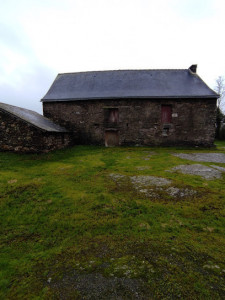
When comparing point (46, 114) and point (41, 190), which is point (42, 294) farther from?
point (46, 114)

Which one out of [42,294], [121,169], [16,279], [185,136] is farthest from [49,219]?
[185,136]

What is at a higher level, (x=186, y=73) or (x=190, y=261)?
(x=186, y=73)

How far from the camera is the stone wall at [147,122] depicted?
14961 millimetres

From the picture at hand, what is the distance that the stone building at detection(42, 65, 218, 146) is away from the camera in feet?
49.0

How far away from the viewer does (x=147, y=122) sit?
15.2m

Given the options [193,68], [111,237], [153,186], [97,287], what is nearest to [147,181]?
[153,186]

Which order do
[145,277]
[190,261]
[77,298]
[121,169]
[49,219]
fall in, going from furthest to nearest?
1. [121,169]
2. [49,219]
3. [190,261]
4. [145,277]
5. [77,298]

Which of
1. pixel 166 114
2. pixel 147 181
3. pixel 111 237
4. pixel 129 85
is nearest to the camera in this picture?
pixel 111 237

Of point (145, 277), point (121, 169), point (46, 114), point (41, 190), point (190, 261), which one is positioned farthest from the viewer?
point (46, 114)

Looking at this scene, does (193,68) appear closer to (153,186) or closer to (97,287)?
(153,186)

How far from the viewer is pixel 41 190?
5.46 m

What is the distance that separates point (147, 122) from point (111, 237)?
1300cm

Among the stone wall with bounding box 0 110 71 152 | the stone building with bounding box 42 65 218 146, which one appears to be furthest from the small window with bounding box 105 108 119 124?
the stone wall with bounding box 0 110 71 152

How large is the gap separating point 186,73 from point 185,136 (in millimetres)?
6909
